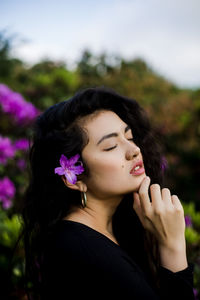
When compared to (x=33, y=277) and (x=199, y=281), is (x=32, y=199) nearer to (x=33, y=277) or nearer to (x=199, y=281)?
(x=33, y=277)

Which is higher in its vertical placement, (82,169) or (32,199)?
(82,169)

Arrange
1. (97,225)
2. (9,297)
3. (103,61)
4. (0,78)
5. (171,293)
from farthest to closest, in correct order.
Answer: (103,61), (0,78), (9,297), (97,225), (171,293)

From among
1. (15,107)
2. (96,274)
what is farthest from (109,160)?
(15,107)

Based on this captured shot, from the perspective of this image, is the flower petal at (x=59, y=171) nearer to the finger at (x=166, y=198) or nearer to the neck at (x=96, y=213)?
the neck at (x=96, y=213)

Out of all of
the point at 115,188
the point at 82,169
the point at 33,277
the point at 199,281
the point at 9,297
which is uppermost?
the point at 82,169

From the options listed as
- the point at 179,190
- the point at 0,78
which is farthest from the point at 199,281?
the point at 0,78

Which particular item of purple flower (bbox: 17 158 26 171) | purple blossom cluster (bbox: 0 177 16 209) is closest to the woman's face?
purple blossom cluster (bbox: 0 177 16 209)

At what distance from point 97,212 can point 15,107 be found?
238cm

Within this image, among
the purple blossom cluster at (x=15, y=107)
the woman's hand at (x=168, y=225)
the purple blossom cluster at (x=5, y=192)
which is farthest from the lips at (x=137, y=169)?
the purple blossom cluster at (x=15, y=107)

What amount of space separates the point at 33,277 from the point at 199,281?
4.87ft

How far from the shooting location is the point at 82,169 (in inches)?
68.4

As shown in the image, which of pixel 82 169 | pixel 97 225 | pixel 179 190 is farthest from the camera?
pixel 179 190

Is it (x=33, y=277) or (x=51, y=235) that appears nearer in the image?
(x=51, y=235)

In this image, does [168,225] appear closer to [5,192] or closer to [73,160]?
[73,160]
